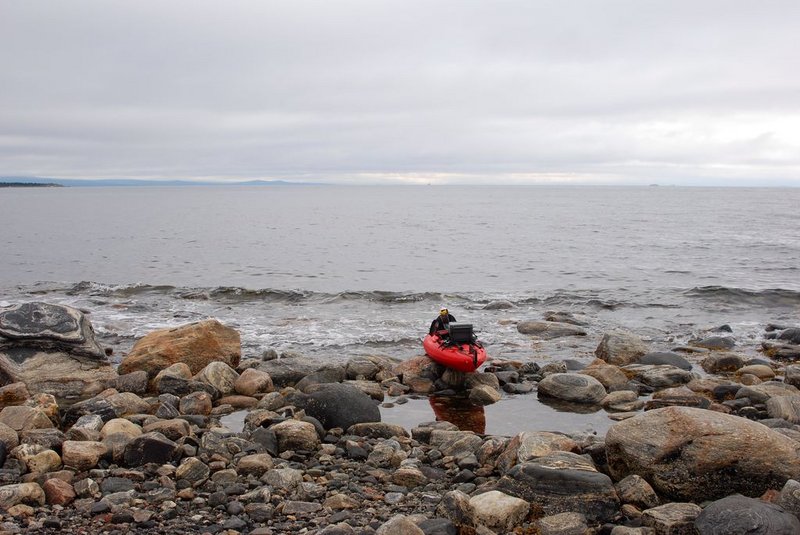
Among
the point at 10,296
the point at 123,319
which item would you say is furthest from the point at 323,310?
the point at 10,296

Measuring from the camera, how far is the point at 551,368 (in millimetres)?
17672

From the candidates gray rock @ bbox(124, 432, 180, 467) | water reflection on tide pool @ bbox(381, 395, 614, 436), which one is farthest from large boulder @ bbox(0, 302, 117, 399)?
water reflection on tide pool @ bbox(381, 395, 614, 436)

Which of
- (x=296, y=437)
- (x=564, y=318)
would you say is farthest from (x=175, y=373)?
(x=564, y=318)

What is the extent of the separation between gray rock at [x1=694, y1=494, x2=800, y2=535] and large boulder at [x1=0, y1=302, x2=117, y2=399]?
12.8 metres

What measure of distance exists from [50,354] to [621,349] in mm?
15235

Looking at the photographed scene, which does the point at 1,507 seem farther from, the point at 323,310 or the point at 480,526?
the point at 323,310

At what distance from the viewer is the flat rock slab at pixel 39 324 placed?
51.3 ft

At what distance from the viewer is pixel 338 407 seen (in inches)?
494

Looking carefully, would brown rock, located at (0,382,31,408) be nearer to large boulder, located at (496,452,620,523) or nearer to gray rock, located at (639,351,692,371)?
large boulder, located at (496,452,620,523)

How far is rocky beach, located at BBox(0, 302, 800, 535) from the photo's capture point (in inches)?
320

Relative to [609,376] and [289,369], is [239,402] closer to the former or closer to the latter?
[289,369]

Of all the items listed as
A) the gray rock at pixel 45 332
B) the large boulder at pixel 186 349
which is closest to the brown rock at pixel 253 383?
the large boulder at pixel 186 349

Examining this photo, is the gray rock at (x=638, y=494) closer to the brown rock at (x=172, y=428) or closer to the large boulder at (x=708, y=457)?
the large boulder at (x=708, y=457)

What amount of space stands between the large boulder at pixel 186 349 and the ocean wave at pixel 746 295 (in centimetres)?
2334
